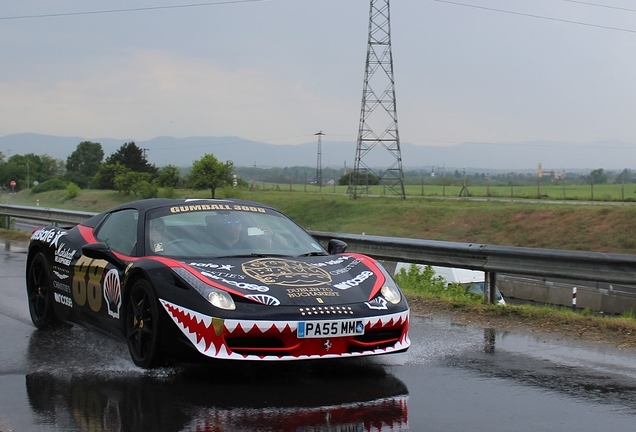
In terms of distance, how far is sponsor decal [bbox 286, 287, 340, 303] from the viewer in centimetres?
618

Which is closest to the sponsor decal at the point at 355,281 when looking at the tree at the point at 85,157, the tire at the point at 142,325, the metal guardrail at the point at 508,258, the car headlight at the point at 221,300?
the car headlight at the point at 221,300

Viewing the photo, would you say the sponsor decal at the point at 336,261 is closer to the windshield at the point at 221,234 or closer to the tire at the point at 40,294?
the windshield at the point at 221,234

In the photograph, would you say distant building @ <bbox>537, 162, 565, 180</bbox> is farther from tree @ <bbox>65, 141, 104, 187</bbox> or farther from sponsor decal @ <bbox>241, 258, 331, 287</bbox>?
sponsor decal @ <bbox>241, 258, 331, 287</bbox>

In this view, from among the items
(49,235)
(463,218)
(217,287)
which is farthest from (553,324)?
(463,218)

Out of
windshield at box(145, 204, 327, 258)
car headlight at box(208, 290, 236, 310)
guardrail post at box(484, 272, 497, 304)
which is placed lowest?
guardrail post at box(484, 272, 497, 304)

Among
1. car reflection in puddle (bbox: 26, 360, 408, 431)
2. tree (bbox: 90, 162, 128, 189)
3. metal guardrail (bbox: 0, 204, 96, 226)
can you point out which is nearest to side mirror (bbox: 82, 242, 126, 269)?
car reflection in puddle (bbox: 26, 360, 408, 431)

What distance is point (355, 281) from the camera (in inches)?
262

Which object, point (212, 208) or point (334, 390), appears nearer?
point (334, 390)

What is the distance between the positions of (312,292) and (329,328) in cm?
35

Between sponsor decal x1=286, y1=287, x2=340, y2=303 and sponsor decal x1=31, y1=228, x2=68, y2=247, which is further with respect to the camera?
sponsor decal x1=31, y1=228, x2=68, y2=247

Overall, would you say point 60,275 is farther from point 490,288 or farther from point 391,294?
point 490,288

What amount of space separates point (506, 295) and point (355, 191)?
30.6 metres

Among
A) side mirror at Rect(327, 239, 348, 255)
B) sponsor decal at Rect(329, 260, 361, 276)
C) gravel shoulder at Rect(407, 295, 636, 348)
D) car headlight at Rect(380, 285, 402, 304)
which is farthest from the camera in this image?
gravel shoulder at Rect(407, 295, 636, 348)

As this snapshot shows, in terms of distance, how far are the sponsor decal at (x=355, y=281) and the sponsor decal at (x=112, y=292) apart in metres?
1.78
